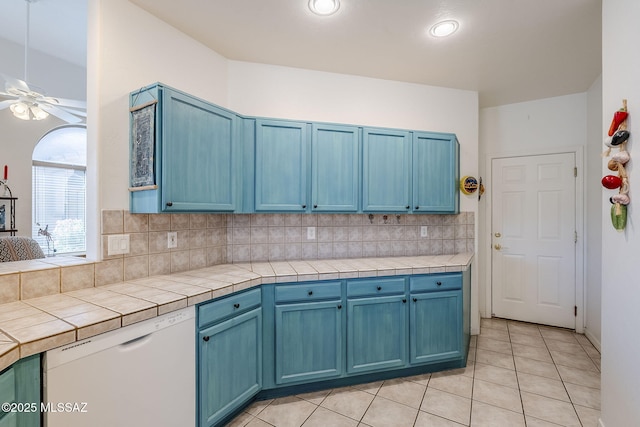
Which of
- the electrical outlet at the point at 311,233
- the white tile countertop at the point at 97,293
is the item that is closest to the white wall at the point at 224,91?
the white tile countertop at the point at 97,293

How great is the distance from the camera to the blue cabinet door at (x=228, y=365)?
156 cm

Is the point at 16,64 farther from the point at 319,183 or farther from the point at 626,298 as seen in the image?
the point at 626,298

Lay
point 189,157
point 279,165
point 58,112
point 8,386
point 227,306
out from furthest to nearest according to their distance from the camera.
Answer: point 58,112, point 279,165, point 189,157, point 227,306, point 8,386

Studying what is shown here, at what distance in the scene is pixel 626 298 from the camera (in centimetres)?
140

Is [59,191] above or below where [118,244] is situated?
above

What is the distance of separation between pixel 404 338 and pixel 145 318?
70.4 inches

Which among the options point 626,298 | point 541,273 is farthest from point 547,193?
point 626,298

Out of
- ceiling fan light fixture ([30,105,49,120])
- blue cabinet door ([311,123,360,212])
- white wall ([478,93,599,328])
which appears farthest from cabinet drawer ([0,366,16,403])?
white wall ([478,93,599,328])

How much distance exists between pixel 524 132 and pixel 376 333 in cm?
Answer: 297

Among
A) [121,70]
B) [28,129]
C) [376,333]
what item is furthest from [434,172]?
[28,129]

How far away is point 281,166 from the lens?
2289mm

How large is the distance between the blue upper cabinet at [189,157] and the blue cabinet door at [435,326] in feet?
5.42

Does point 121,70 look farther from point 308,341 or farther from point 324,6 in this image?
point 308,341

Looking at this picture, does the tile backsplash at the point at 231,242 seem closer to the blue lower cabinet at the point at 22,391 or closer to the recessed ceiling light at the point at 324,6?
the blue lower cabinet at the point at 22,391
